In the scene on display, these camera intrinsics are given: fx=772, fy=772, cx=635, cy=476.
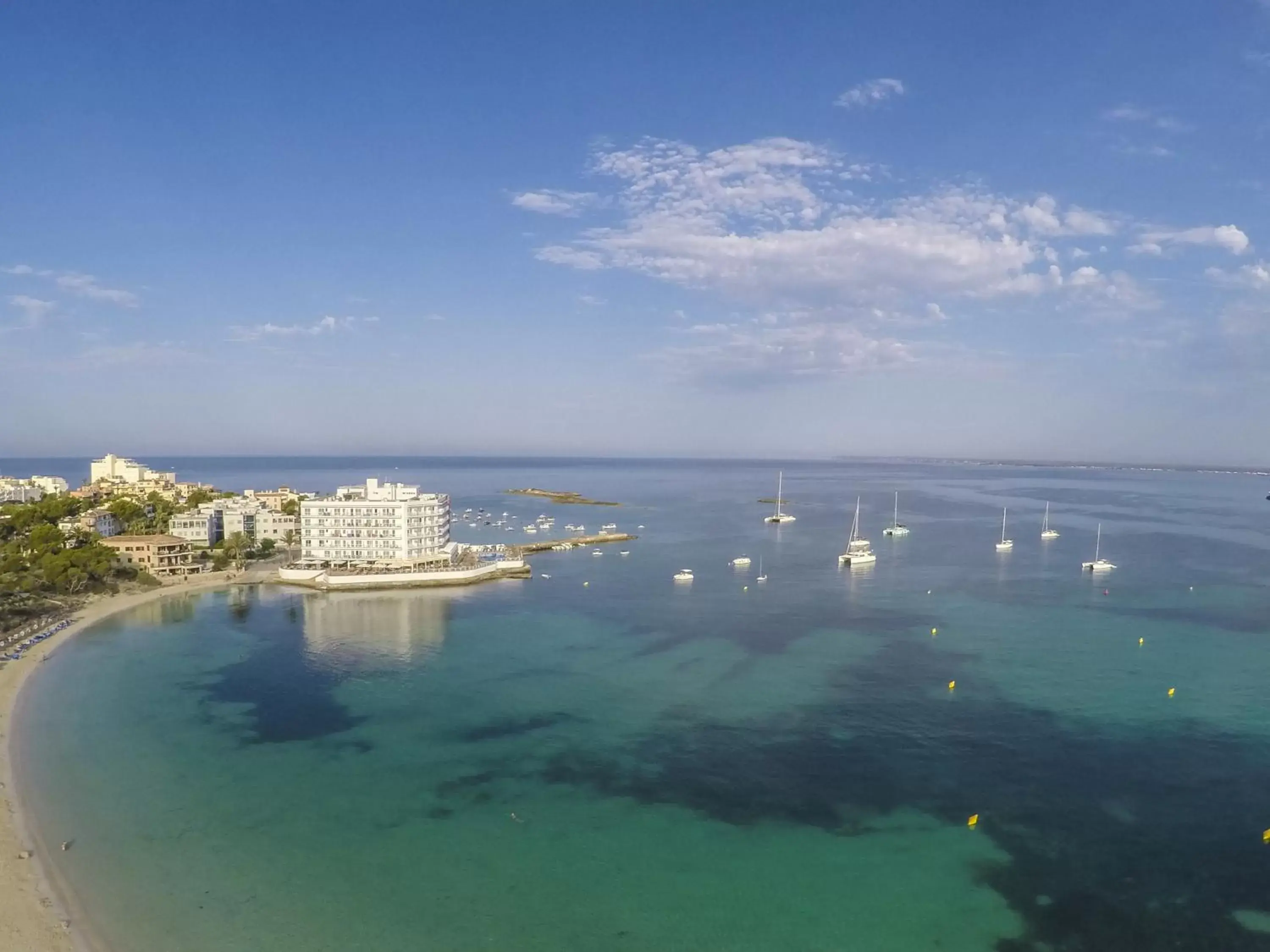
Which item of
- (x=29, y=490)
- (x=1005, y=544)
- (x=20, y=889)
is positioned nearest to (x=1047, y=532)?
(x=1005, y=544)

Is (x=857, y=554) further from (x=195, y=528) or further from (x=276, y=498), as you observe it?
(x=276, y=498)

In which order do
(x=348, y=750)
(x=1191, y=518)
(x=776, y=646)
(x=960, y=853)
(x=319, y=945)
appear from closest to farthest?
1. (x=319, y=945)
2. (x=960, y=853)
3. (x=348, y=750)
4. (x=776, y=646)
5. (x=1191, y=518)

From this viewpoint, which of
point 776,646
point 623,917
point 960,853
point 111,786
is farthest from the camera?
point 776,646

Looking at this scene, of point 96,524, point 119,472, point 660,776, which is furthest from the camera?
point 119,472

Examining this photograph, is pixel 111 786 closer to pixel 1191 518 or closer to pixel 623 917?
pixel 623 917

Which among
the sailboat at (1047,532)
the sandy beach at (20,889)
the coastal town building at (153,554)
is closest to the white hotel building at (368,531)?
the coastal town building at (153,554)

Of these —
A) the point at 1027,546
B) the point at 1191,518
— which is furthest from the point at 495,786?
the point at 1191,518
